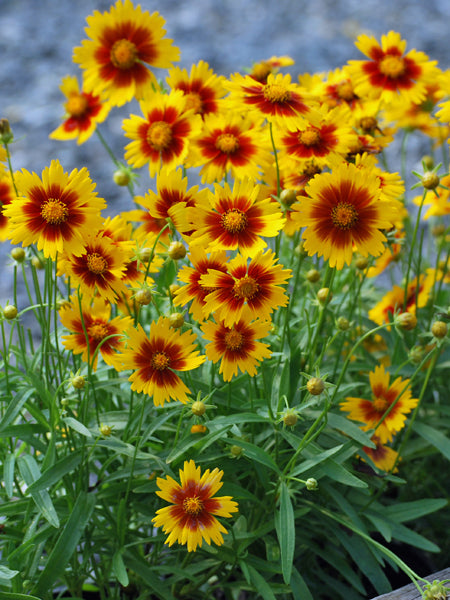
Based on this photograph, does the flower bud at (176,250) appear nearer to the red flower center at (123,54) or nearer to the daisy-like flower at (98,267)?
the daisy-like flower at (98,267)

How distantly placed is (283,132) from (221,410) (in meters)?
0.49

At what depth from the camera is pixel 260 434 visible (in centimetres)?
122

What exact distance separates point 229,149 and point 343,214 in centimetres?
32

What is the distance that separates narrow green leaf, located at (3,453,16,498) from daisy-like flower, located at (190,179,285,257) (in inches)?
18.4

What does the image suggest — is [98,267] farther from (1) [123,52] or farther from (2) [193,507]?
(1) [123,52]

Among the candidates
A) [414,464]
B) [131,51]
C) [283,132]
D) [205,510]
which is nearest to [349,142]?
[283,132]

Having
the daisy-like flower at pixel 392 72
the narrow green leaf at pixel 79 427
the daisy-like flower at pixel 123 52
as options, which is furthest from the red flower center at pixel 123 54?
the narrow green leaf at pixel 79 427

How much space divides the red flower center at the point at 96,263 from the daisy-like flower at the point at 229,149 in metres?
0.25

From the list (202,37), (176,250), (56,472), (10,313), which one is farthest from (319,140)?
(202,37)

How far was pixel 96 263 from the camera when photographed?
1.00 meters

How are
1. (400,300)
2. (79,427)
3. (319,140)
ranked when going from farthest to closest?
(400,300) < (319,140) < (79,427)

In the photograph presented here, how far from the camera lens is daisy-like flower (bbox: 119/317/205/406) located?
0.97 meters

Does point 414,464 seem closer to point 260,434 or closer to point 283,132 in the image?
point 260,434

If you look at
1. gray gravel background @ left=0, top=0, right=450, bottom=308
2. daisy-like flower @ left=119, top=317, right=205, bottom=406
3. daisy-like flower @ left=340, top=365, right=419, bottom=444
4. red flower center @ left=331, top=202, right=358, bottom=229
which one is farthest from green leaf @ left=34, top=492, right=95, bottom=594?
gray gravel background @ left=0, top=0, right=450, bottom=308
